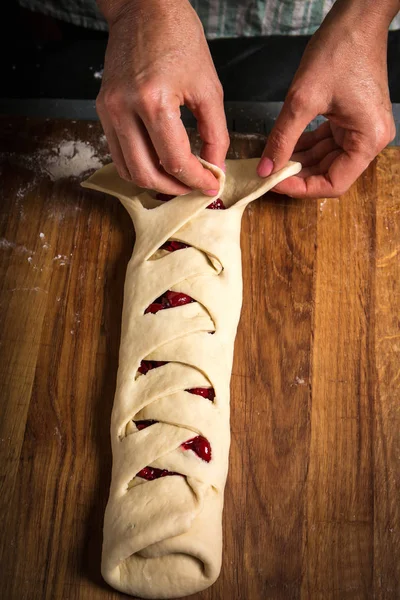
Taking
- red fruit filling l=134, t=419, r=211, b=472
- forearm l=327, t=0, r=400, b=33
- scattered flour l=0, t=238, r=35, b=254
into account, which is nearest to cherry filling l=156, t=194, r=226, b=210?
scattered flour l=0, t=238, r=35, b=254

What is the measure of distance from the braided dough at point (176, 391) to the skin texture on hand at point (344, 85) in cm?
17

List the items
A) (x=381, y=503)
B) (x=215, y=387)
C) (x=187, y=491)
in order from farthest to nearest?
(x=381, y=503) < (x=215, y=387) < (x=187, y=491)

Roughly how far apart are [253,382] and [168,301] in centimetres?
41

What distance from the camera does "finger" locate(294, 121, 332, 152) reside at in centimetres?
200

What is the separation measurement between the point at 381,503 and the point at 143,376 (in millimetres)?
851

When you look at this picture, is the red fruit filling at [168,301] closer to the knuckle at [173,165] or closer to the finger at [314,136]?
the knuckle at [173,165]

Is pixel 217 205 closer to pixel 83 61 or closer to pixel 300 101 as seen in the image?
pixel 300 101

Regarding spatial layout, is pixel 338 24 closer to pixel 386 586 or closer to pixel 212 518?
pixel 212 518

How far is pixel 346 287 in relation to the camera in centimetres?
199

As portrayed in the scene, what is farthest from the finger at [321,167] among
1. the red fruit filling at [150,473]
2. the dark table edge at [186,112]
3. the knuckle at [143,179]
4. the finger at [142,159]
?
the red fruit filling at [150,473]

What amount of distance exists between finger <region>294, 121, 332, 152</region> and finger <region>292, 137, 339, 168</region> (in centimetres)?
2

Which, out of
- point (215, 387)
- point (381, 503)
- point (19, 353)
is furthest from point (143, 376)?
point (381, 503)

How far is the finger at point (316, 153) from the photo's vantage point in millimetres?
1981

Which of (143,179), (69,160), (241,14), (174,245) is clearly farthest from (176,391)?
(241,14)
